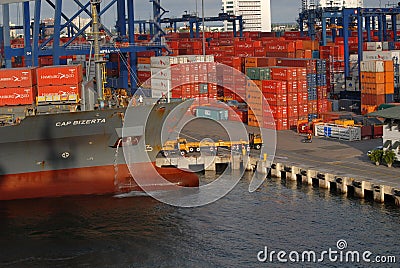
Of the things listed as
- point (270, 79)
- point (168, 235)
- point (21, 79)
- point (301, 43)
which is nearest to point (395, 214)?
point (168, 235)

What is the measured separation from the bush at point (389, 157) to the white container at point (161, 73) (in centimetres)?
2608

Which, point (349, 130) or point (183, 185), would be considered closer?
point (183, 185)

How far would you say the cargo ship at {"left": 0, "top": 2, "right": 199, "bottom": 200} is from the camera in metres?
34.6

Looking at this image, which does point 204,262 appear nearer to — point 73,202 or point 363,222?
point 363,222

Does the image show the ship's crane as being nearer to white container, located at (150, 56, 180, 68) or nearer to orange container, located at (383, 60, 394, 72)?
white container, located at (150, 56, 180, 68)

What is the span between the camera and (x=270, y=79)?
5381cm

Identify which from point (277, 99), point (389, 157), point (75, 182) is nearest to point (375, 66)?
point (277, 99)

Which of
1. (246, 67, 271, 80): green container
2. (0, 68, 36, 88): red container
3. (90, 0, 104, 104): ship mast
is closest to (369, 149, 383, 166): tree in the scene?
(90, 0, 104, 104): ship mast

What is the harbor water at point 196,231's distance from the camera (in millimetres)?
26672

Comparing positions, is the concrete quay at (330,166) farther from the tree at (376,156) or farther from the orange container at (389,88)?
the orange container at (389,88)

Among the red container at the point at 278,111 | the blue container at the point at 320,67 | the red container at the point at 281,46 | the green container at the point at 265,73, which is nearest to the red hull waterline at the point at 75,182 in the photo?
the red container at the point at 278,111

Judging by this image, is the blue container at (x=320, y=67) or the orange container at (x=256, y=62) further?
the orange container at (x=256, y=62)

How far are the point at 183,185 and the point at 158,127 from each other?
3177 mm

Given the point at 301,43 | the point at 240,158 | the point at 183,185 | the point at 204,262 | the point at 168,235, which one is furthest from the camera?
the point at 301,43
